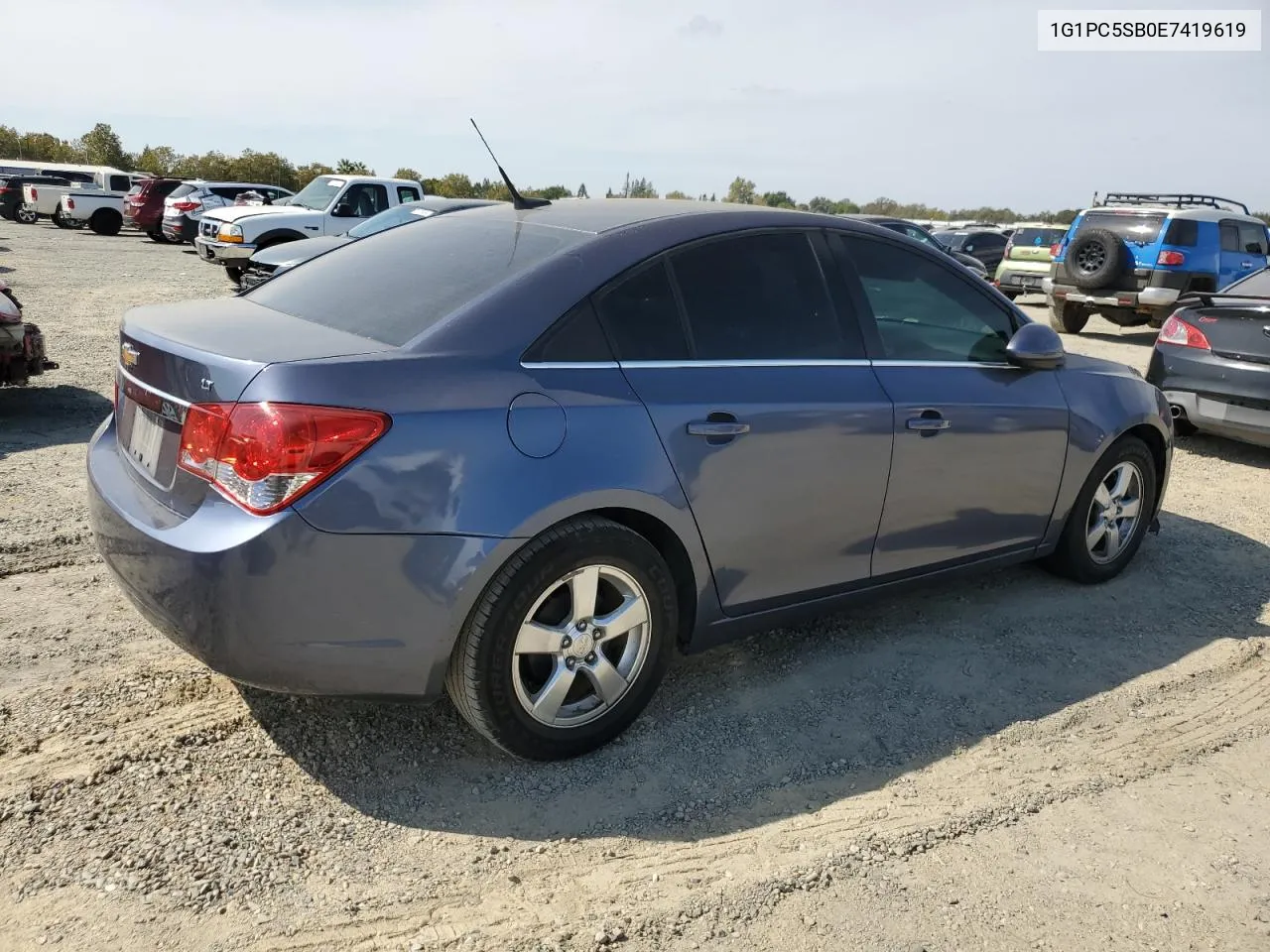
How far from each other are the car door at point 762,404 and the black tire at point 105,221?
31055 millimetres

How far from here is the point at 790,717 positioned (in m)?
3.49

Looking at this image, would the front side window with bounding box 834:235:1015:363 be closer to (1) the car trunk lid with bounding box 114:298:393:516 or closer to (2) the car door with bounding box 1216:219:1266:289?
(1) the car trunk lid with bounding box 114:298:393:516

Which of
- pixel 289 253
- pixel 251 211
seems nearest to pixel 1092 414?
pixel 289 253

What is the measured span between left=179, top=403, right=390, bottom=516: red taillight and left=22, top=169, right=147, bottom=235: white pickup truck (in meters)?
30.8

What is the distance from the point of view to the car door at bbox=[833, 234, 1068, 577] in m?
3.77

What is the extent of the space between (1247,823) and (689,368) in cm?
216

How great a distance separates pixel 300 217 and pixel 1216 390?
14069 millimetres

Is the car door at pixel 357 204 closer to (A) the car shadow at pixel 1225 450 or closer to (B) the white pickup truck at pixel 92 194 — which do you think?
(A) the car shadow at pixel 1225 450

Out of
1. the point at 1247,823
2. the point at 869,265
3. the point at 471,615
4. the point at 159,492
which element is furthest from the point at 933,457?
the point at 159,492

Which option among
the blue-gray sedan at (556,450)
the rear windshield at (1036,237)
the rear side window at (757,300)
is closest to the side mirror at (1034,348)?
the blue-gray sedan at (556,450)

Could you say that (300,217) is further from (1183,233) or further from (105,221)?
(105,221)

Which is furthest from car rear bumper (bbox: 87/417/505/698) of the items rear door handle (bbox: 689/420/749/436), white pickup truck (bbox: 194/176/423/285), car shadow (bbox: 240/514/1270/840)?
white pickup truck (bbox: 194/176/423/285)

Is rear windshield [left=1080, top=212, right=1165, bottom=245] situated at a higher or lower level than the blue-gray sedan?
higher

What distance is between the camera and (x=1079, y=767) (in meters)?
3.29
